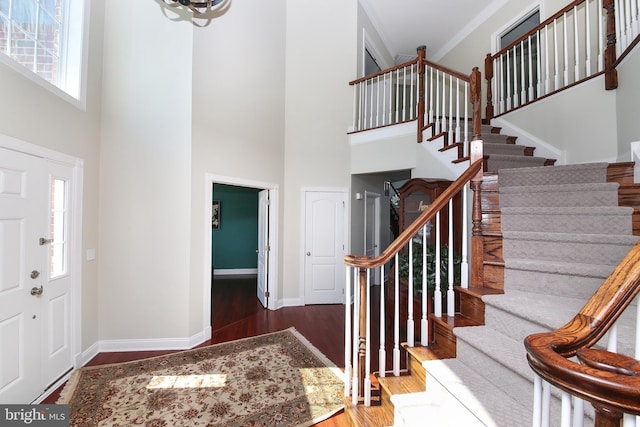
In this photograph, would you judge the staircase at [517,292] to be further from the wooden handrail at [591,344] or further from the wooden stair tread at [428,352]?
the wooden handrail at [591,344]

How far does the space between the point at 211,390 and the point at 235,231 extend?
5327 millimetres

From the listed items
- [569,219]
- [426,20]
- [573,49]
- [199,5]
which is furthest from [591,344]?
[426,20]

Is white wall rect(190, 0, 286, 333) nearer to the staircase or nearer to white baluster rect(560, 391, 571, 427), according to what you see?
the staircase

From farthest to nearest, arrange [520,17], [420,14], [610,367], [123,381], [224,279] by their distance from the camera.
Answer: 1. [224,279]
2. [420,14]
3. [520,17]
4. [123,381]
5. [610,367]

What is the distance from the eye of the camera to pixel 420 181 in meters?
3.43

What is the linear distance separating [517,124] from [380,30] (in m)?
3.53

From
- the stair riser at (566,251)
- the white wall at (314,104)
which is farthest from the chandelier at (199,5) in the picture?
the stair riser at (566,251)

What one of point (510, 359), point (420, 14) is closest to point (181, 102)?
point (510, 359)

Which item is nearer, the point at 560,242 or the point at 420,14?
the point at 560,242

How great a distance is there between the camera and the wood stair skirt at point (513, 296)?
1.43 m

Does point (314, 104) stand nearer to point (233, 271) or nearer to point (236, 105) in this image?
point (236, 105)

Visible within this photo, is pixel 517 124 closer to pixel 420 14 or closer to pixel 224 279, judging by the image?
pixel 420 14

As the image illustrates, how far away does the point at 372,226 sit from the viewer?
578 cm

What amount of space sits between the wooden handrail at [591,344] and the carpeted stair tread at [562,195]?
5.40 ft
